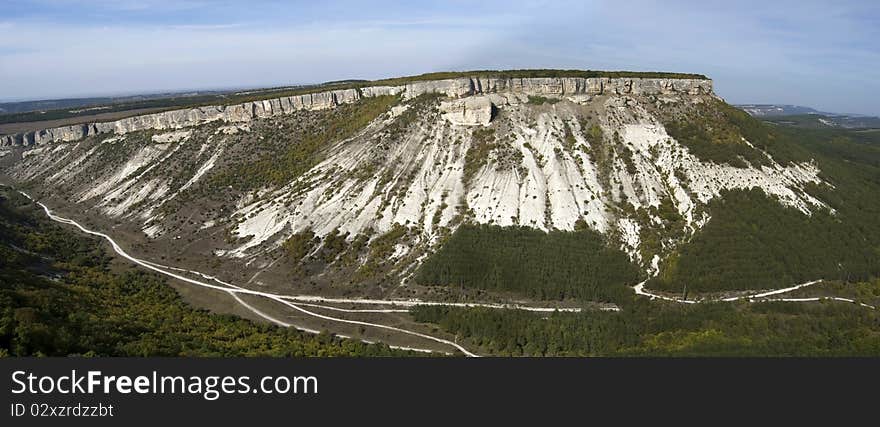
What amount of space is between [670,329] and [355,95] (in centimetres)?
7894

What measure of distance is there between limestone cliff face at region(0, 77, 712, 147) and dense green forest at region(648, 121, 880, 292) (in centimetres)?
2812

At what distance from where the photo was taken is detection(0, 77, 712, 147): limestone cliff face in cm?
8856

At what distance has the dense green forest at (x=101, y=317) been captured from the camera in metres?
29.7

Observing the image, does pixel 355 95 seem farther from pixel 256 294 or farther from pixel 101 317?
pixel 101 317

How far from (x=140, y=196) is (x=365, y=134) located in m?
44.4

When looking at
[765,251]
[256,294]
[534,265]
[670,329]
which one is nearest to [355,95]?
[256,294]

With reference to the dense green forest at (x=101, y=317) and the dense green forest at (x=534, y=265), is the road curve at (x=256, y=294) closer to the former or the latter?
the dense green forest at (x=101, y=317)

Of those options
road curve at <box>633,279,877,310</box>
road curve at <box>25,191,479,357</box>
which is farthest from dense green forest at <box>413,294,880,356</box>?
road curve at <box>25,191,479,357</box>

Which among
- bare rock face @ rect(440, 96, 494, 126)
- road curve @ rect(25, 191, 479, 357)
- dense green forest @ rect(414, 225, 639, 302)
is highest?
bare rock face @ rect(440, 96, 494, 126)

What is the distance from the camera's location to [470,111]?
82.6 metres

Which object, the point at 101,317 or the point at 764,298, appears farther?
the point at 764,298

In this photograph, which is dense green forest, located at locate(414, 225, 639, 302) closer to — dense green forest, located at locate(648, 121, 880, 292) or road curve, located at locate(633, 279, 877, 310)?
road curve, located at locate(633, 279, 877, 310)

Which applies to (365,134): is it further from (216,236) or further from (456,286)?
(456,286)

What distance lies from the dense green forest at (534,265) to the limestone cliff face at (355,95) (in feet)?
86.2
